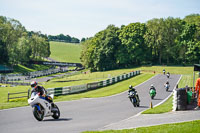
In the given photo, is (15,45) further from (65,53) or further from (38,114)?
(38,114)

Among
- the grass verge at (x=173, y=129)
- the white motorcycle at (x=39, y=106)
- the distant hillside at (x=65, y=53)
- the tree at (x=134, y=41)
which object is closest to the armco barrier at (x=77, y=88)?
the white motorcycle at (x=39, y=106)

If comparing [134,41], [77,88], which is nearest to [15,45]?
[134,41]

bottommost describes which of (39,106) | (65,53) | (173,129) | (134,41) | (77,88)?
(77,88)

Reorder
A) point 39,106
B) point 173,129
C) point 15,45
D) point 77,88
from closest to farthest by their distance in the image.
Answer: point 173,129 → point 39,106 → point 77,88 → point 15,45

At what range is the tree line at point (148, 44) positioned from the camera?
8200 cm

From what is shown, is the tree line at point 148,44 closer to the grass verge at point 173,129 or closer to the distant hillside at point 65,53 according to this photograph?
the distant hillside at point 65,53

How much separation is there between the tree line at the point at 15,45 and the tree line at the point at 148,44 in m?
29.3

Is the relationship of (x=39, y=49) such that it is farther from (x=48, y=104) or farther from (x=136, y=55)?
(x=48, y=104)

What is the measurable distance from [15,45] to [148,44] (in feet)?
176

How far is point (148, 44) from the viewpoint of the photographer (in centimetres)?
8588

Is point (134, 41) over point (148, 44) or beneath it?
over

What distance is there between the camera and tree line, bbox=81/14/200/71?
82000mm

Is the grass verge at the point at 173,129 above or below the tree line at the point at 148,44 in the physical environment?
below

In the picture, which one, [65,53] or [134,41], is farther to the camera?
[65,53]
